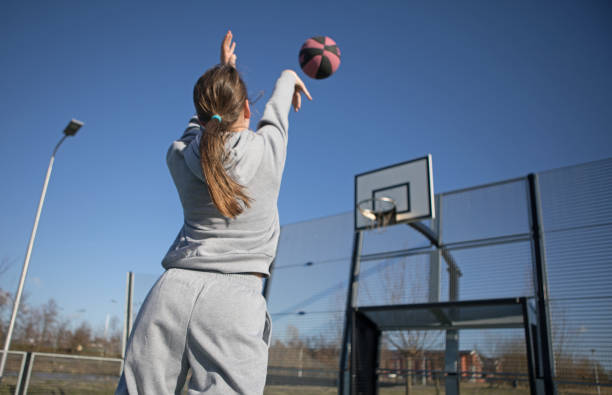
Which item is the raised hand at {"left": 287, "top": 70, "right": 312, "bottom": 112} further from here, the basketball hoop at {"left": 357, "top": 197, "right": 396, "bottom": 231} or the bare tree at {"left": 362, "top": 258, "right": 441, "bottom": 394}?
the bare tree at {"left": 362, "top": 258, "right": 441, "bottom": 394}

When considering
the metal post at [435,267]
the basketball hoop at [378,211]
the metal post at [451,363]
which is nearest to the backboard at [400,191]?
the basketball hoop at [378,211]

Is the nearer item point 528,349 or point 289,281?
point 528,349

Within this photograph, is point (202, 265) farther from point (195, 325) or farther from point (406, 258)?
point (406, 258)

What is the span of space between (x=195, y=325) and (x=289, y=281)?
8176 mm

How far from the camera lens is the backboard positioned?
6.75m

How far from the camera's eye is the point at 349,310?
6.67 metres

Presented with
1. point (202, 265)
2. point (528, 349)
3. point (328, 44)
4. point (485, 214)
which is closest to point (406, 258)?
point (485, 214)

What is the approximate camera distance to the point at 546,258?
5.97 meters

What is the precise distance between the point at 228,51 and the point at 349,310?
19.2ft

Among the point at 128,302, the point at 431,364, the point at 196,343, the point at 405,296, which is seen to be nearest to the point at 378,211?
the point at 405,296

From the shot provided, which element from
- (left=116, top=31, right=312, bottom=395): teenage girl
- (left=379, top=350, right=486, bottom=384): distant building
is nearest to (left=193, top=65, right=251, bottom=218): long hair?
(left=116, top=31, right=312, bottom=395): teenage girl

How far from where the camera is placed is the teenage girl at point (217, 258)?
799mm

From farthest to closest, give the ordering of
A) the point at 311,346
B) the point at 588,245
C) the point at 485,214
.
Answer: the point at 311,346 < the point at 485,214 < the point at 588,245

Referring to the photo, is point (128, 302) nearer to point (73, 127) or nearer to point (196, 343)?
point (73, 127)
